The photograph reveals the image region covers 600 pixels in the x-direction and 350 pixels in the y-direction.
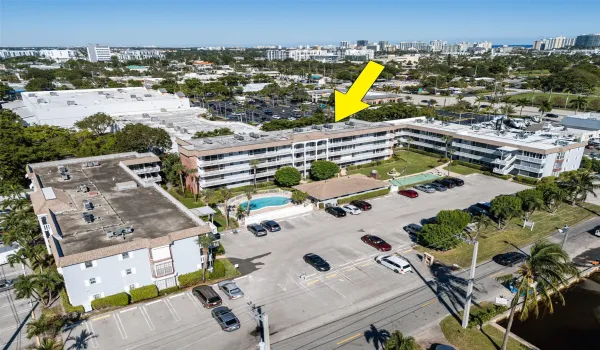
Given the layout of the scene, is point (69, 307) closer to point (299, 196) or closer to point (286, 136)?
point (299, 196)

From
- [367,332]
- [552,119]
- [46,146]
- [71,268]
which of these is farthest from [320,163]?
[552,119]

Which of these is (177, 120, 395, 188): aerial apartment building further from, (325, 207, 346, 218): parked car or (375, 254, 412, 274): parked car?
(375, 254, 412, 274): parked car

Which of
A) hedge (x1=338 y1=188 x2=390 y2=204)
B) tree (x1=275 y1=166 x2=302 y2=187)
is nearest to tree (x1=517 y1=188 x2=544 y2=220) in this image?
hedge (x1=338 y1=188 x2=390 y2=204)

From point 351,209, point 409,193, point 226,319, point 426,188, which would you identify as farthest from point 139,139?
point 426,188

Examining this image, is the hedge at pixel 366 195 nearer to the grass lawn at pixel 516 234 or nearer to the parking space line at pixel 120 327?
the grass lawn at pixel 516 234

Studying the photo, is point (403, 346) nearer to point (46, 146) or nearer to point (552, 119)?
point (46, 146)
